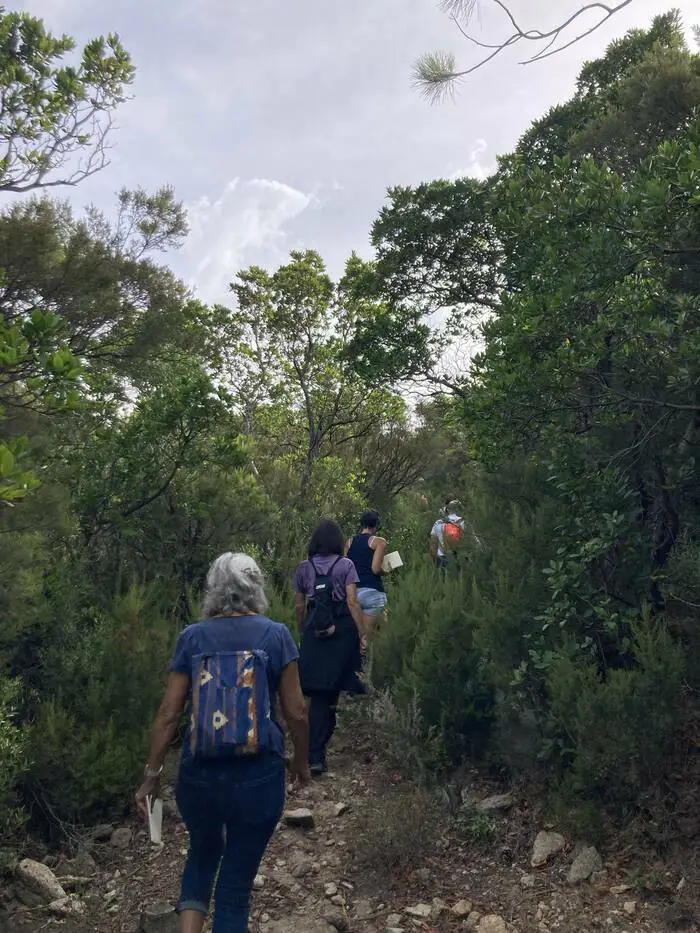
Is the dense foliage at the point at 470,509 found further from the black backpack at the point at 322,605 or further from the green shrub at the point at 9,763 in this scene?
the black backpack at the point at 322,605

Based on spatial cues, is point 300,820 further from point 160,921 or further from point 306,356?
point 306,356

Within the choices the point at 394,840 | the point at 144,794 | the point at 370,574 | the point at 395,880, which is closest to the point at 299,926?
the point at 395,880

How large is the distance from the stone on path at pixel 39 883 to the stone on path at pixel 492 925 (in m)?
2.02

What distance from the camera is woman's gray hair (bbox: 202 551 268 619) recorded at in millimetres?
3105

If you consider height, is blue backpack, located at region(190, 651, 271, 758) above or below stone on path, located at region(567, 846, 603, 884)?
above

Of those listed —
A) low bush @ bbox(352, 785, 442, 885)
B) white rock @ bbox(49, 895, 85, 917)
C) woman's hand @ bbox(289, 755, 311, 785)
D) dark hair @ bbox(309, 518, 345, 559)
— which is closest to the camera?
woman's hand @ bbox(289, 755, 311, 785)

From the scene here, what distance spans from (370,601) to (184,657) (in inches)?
152

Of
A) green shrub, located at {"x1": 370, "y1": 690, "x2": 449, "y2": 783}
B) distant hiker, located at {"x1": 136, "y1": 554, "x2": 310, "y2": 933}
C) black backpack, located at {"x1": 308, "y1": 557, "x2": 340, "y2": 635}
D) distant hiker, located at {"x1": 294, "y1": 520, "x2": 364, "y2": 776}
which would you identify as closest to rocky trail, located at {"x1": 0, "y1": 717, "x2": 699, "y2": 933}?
green shrub, located at {"x1": 370, "y1": 690, "x2": 449, "y2": 783}

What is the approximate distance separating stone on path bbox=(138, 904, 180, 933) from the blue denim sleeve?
4.45 feet

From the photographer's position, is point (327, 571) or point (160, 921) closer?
point (160, 921)

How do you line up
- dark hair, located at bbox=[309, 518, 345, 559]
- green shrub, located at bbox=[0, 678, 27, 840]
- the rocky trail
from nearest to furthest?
the rocky trail < green shrub, located at bbox=[0, 678, 27, 840] < dark hair, located at bbox=[309, 518, 345, 559]

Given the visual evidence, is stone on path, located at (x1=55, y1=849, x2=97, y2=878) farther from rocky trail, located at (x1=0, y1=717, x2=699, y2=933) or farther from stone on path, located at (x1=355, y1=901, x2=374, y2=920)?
stone on path, located at (x1=355, y1=901, x2=374, y2=920)

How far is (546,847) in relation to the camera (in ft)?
13.8

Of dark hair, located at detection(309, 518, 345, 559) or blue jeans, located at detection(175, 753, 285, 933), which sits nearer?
blue jeans, located at detection(175, 753, 285, 933)
